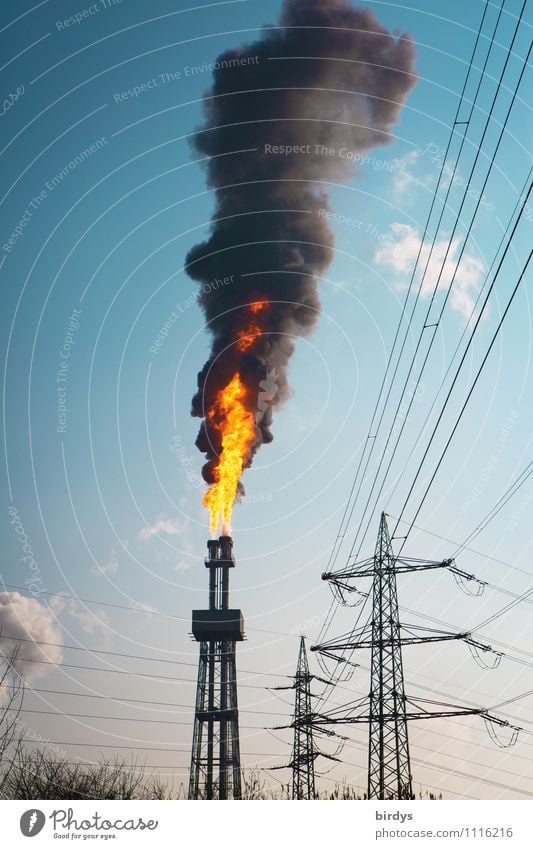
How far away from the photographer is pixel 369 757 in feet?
109

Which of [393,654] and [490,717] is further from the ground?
[393,654]

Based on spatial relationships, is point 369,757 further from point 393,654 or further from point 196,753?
point 196,753

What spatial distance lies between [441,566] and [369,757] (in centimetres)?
1020

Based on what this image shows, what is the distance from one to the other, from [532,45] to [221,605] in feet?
252

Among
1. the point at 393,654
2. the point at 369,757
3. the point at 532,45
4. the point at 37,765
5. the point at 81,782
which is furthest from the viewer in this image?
the point at 81,782

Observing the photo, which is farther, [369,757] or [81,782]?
[81,782]

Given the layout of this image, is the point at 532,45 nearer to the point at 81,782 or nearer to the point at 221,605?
the point at 81,782
